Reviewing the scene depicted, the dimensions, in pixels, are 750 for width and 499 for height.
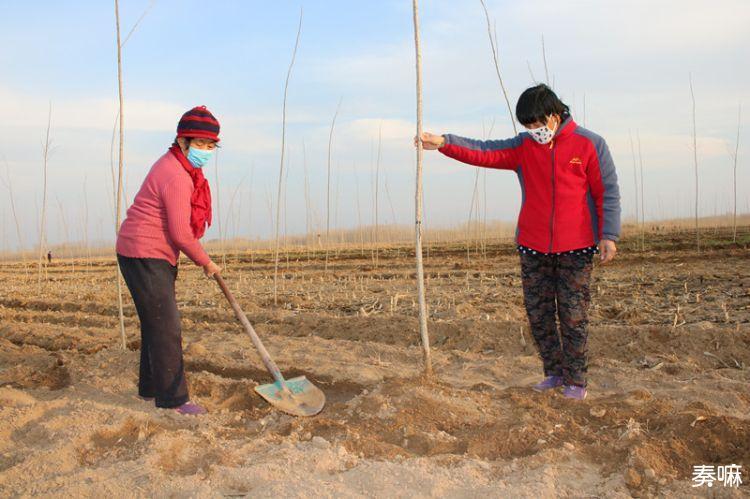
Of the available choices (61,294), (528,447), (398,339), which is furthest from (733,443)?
(61,294)

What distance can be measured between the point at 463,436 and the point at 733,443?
89 centimetres

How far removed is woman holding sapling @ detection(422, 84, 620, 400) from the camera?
2.75 meters

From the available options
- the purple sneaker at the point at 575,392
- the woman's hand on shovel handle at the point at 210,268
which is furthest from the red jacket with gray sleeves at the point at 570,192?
the woman's hand on shovel handle at the point at 210,268

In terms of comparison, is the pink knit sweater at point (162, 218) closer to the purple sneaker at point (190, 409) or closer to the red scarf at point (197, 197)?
the red scarf at point (197, 197)

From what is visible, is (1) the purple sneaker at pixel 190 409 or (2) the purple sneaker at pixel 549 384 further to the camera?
(2) the purple sneaker at pixel 549 384

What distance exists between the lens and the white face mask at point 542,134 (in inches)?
108

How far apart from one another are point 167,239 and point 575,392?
6.21ft

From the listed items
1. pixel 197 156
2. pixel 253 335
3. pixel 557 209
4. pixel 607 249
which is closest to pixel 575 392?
pixel 607 249

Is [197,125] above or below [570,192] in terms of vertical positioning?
above

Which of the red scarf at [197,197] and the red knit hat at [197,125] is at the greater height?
the red knit hat at [197,125]

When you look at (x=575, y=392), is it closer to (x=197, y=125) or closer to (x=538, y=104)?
(x=538, y=104)

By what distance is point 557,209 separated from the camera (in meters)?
2.79

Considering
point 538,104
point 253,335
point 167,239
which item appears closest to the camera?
point 538,104

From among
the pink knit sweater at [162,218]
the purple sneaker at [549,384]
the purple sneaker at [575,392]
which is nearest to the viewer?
the pink knit sweater at [162,218]
